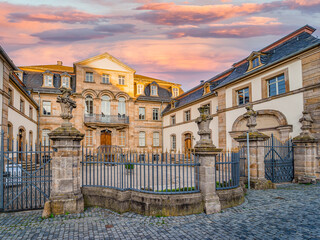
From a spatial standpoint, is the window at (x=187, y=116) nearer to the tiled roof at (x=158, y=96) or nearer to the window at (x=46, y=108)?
the tiled roof at (x=158, y=96)

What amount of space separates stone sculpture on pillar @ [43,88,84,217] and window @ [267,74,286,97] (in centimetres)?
1293

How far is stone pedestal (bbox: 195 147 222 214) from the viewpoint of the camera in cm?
638

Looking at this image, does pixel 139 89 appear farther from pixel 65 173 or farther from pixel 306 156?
pixel 65 173

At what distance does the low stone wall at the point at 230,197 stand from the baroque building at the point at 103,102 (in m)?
20.2

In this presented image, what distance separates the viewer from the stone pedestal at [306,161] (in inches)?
417

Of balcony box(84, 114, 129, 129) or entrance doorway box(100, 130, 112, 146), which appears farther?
entrance doorway box(100, 130, 112, 146)

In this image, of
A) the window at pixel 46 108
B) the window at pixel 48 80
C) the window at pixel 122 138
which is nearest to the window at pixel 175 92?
the window at pixel 122 138

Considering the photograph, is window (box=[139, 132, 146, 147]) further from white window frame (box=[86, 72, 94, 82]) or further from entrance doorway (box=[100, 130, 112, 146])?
white window frame (box=[86, 72, 94, 82])

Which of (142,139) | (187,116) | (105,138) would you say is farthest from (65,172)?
(142,139)

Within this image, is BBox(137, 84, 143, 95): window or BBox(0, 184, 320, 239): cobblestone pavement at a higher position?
BBox(137, 84, 143, 95): window

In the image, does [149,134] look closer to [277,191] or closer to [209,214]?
[277,191]

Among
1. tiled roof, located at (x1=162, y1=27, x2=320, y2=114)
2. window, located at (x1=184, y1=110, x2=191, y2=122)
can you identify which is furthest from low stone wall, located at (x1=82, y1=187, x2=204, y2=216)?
window, located at (x1=184, y1=110, x2=191, y2=122)

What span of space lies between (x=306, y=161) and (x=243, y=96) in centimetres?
732

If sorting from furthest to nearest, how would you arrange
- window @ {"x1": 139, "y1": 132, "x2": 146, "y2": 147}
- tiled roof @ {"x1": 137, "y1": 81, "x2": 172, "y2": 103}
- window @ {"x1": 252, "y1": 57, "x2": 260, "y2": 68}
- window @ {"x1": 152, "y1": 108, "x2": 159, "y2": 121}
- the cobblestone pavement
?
window @ {"x1": 152, "y1": 108, "x2": 159, "y2": 121}, tiled roof @ {"x1": 137, "y1": 81, "x2": 172, "y2": 103}, window @ {"x1": 139, "y1": 132, "x2": 146, "y2": 147}, window @ {"x1": 252, "y1": 57, "x2": 260, "y2": 68}, the cobblestone pavement
